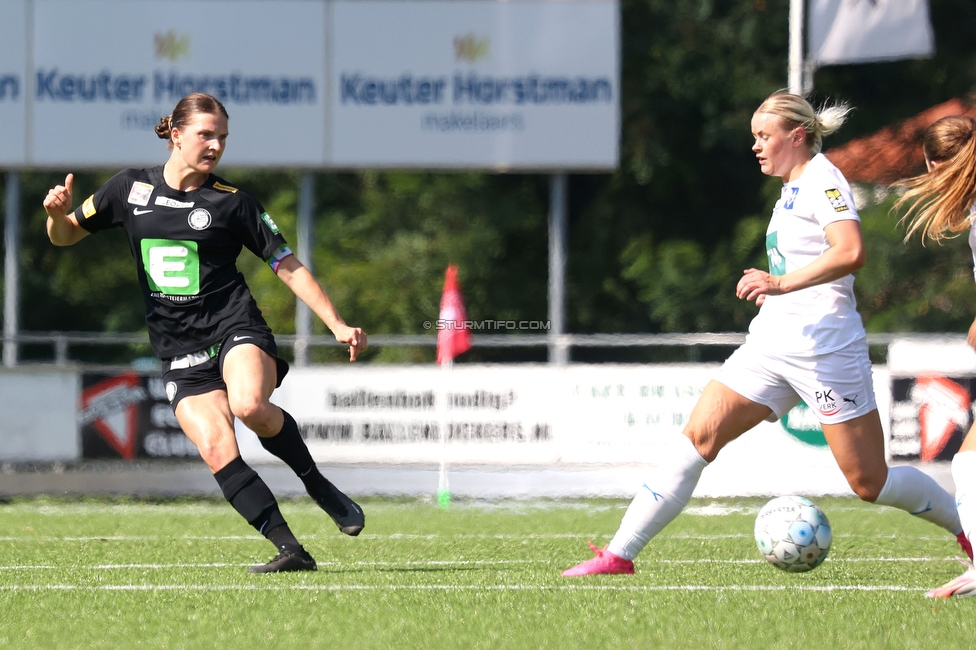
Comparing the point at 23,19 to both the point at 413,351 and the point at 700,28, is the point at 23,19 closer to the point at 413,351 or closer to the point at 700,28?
the point at 413,351

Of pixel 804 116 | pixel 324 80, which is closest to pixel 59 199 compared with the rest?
pixel 804 116

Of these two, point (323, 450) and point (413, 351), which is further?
point (413, 351)

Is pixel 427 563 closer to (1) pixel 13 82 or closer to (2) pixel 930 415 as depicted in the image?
(2) pixel 930 415

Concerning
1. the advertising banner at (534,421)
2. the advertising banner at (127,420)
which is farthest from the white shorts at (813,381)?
the advertising banner at (127,420)

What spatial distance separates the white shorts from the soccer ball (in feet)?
1.56

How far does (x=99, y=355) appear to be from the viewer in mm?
24156

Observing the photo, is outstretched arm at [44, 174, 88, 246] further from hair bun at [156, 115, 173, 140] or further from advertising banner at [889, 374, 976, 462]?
advertising banner at [889, 374, 976, 462]

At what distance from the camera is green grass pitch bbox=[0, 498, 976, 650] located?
4.57 meters

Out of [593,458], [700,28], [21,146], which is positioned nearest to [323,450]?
[593,458]

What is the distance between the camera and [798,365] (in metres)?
5.73

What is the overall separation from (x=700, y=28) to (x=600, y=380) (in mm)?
16490

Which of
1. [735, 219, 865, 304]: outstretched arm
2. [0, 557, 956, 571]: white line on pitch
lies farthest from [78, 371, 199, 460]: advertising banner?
[735, 219, 865, 304]: outstretched arm

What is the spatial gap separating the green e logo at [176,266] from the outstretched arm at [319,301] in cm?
36

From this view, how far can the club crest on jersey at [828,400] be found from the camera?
5.70 meters
